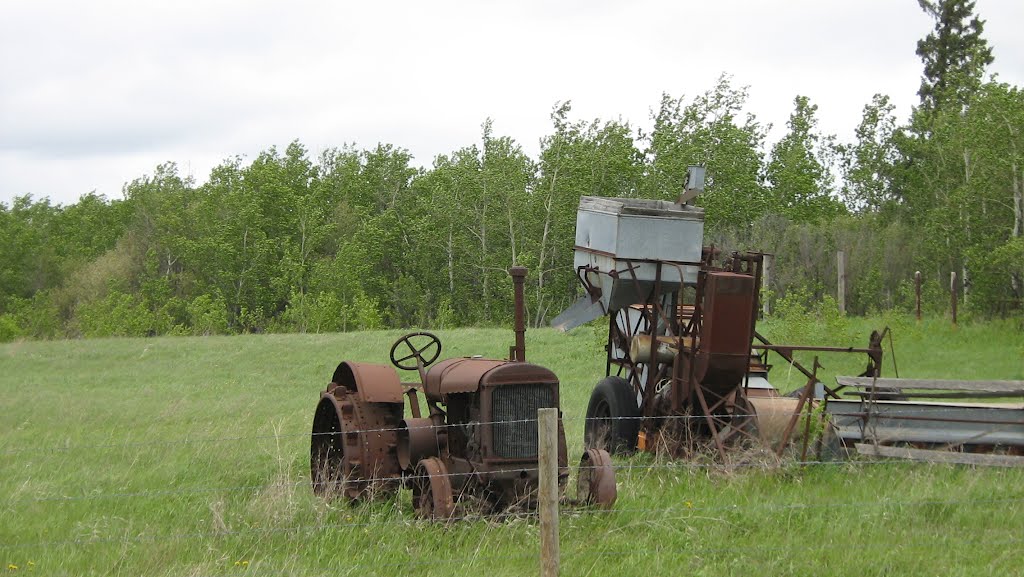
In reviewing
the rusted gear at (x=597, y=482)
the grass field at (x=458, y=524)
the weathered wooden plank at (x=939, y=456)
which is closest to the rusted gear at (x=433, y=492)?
the grass field at (x=458, y=524)

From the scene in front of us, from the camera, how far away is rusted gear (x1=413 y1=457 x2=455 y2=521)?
7.30 m

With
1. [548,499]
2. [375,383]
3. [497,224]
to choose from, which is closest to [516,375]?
[375,383]

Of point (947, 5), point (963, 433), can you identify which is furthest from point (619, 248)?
point (947, 5)

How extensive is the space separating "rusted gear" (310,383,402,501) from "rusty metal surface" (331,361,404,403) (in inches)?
3.8

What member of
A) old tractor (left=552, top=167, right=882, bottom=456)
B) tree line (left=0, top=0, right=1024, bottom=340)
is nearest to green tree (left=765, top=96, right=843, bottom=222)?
tree line (left=0, top=0, right=1024, bottom=340)

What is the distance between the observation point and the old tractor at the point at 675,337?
10.2 metres

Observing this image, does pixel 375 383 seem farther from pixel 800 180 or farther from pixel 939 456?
pixel 800 180

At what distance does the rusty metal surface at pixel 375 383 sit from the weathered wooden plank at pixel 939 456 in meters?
4.49

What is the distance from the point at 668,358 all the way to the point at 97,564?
262 inches

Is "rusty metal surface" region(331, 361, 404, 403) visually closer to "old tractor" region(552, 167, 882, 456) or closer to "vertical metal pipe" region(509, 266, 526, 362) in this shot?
"vertical metal pipe" region(509, 266, 526, 362)

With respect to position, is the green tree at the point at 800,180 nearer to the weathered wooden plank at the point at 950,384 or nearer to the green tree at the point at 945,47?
the green tree at the point at 945,47

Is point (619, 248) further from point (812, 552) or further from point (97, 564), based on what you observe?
point (97, 564)

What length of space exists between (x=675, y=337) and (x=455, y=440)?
3.98 meters

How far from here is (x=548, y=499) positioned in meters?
5.62
